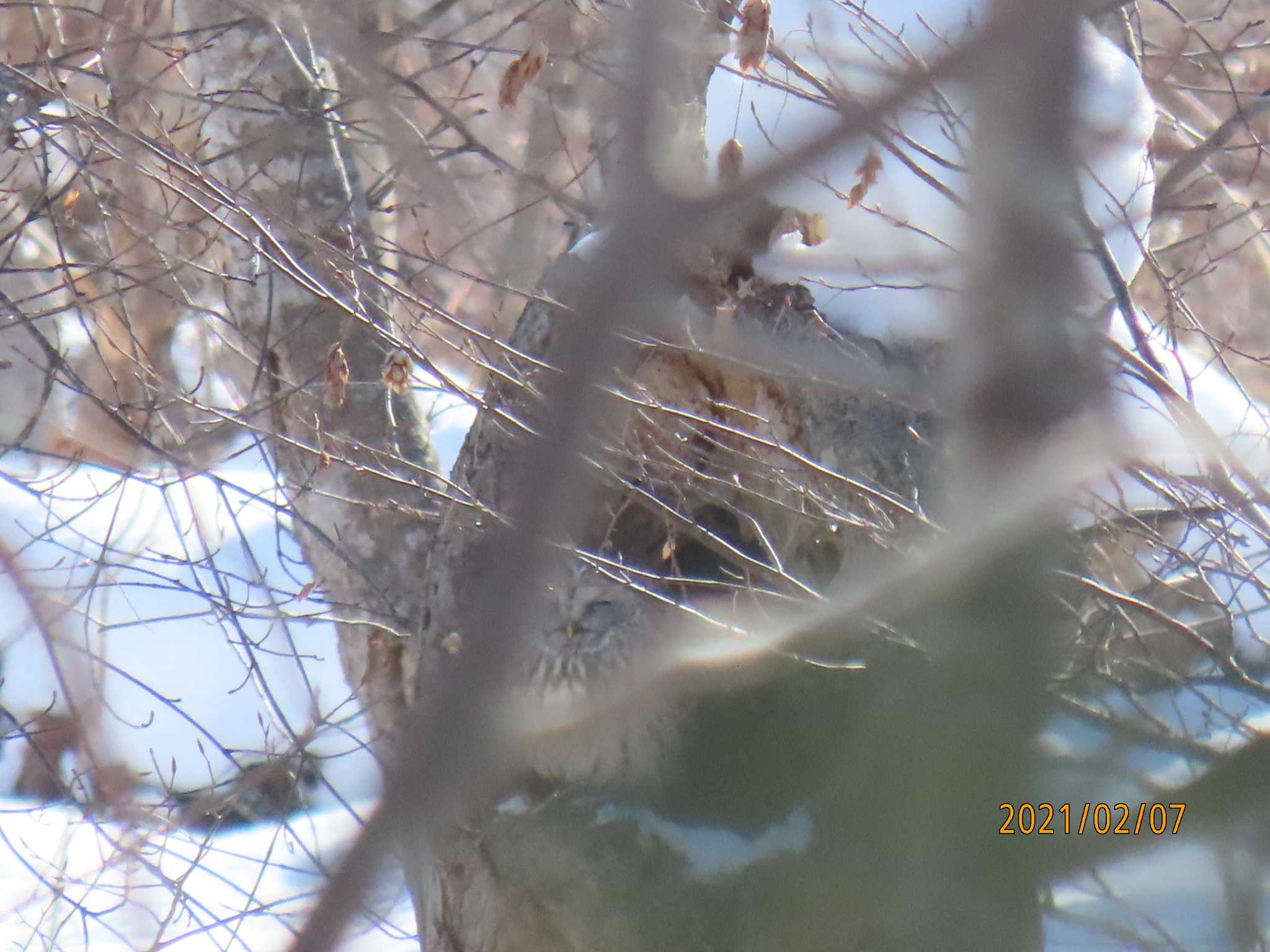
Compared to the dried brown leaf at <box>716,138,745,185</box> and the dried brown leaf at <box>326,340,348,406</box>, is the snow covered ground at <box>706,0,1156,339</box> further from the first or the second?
the dried brown leaf at <box>326,340,348,406</box>

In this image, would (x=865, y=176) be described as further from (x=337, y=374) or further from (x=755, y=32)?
(x=337, y=374)

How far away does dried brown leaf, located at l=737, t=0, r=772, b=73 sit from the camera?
2292mm

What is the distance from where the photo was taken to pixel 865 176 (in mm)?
2361

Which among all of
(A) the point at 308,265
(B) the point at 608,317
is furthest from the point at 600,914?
(B) the point at 608,317

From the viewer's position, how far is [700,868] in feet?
8.30

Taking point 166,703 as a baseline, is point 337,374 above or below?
above

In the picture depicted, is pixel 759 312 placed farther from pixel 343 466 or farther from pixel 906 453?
pixel 343 466

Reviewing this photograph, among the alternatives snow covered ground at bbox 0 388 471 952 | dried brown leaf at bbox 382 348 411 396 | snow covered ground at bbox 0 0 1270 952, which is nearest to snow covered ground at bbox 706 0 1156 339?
snow covered ground at bbox 0 0 1270 952
